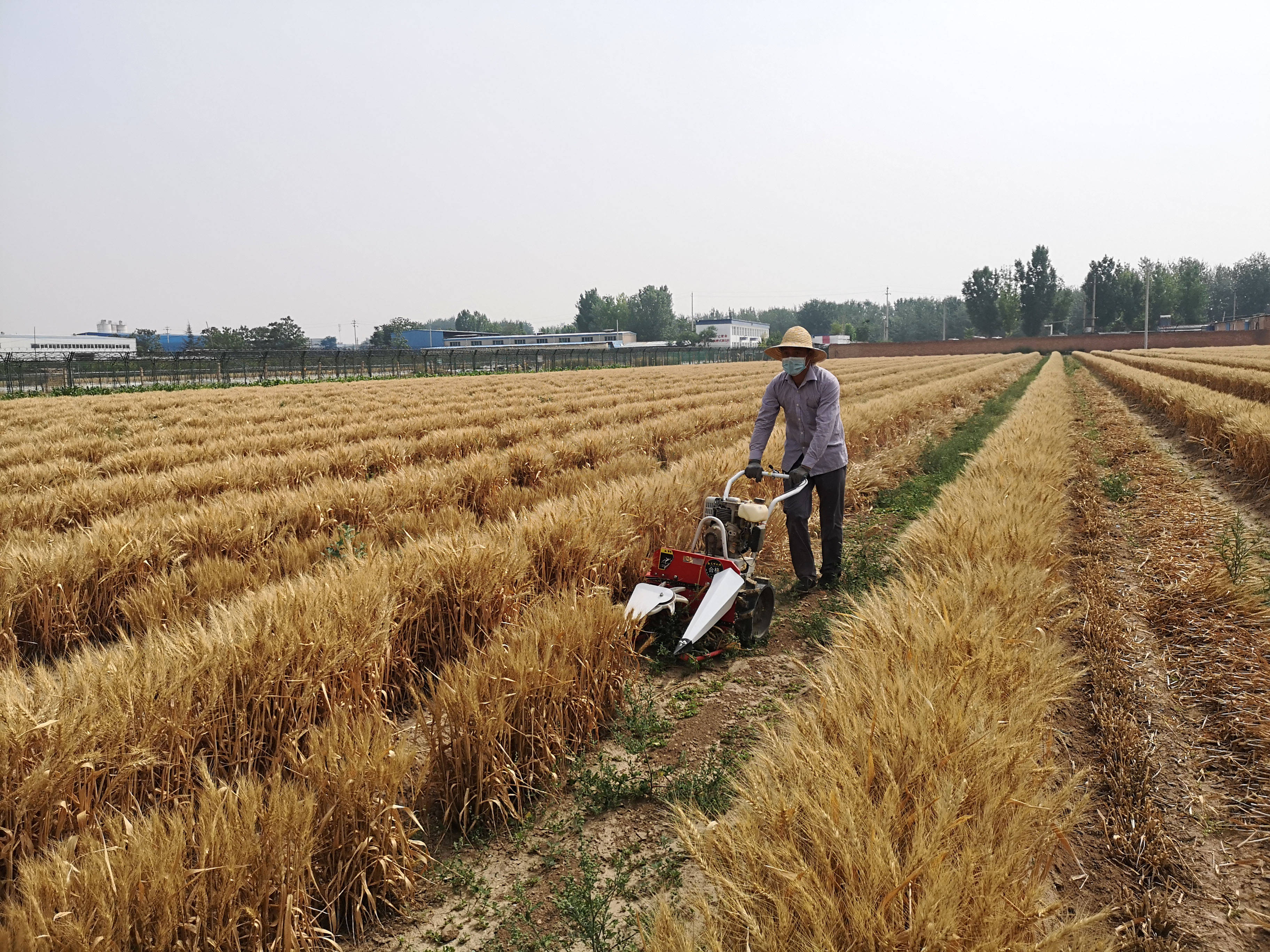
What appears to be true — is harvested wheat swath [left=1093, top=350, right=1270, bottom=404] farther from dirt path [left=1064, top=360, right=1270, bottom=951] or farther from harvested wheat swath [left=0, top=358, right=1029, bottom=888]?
harvested wheat swath [left=0, top=358, right=1029, bottom=888]

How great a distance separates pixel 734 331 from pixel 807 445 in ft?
456

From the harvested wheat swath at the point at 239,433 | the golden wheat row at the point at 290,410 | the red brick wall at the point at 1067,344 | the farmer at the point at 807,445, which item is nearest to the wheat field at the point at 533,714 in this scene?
the farmer at the point at 807,445

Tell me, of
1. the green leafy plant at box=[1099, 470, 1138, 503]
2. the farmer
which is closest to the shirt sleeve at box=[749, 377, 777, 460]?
the farmer

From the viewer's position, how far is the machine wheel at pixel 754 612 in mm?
4707

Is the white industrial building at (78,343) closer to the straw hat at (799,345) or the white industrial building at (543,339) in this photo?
the white industrial building at (543,339)

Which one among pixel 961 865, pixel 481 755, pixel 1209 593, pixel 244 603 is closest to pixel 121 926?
pixel 481 755

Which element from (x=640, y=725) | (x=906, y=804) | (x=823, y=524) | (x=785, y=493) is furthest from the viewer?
(x=823, y=524)

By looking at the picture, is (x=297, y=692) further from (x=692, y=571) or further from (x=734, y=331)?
(x=734, y=331)

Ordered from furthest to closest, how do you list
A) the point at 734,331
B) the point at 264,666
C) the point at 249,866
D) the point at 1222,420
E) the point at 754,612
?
the point at 734,331 → the point at 1222,420 → the point at 754,612 → the point at 264,666 → the point at 249,866

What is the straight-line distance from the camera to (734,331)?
140 metres

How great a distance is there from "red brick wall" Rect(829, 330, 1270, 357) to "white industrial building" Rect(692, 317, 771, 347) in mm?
39227

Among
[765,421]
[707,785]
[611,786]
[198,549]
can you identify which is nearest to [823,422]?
[765,421]

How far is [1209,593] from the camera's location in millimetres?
4863

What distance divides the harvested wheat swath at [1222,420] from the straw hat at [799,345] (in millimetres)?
6889
